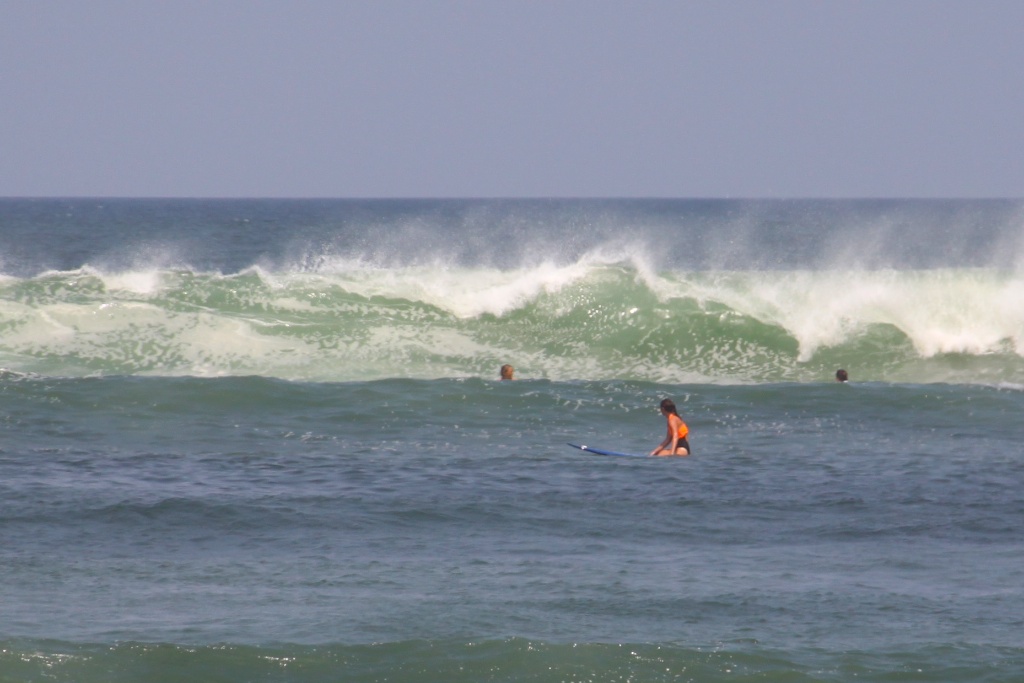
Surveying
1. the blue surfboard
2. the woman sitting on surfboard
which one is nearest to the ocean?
the blue surfboard

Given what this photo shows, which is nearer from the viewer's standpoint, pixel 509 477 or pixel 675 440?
pixel 509 477

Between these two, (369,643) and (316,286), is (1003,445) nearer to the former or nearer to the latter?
(369,643)

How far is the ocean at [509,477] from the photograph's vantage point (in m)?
8.09

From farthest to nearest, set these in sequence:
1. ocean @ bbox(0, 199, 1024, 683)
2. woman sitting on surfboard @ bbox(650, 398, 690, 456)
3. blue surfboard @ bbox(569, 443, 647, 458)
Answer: woman sitting on surfboard @ bbox(650, 398, 690, 456), blue surfboard @ bbox(569, 443, 647, 458), ocean @ bbox(0, 199, 1024, 683)

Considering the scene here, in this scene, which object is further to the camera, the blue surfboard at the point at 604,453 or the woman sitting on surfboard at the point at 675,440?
the woman sitting on surfboard at the point at 675,440

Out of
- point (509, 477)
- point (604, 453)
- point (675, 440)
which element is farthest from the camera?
point (675, 440)

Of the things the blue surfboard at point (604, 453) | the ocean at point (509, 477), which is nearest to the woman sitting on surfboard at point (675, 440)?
the blue surfboard at point (604, 453)

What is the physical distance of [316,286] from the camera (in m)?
24.4

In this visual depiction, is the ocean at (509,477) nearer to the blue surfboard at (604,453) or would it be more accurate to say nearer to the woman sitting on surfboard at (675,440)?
the blue surfboard at (604,453)

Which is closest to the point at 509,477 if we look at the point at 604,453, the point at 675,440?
the point at 604,453

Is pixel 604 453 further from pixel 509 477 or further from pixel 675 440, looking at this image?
pixel 509 477

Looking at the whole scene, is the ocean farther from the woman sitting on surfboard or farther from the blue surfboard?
the woman sitting on surfboard

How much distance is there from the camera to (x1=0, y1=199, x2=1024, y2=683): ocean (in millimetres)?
8086

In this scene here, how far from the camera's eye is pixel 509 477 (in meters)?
12.6
